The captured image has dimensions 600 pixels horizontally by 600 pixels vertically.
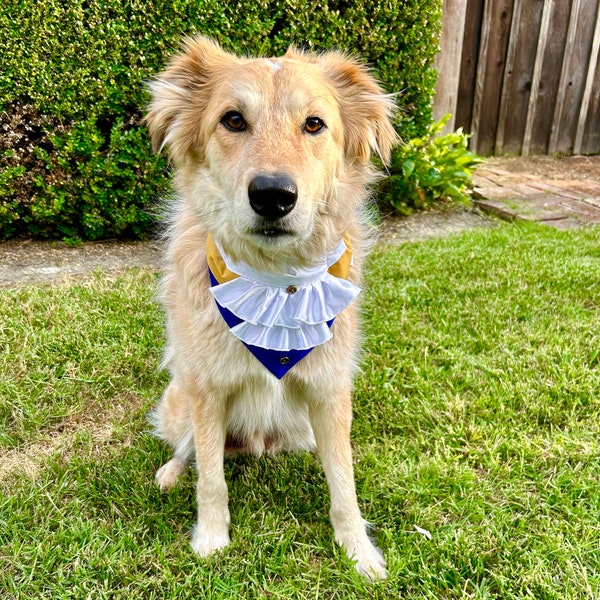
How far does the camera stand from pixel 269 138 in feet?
6.01

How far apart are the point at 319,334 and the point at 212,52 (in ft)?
4.15

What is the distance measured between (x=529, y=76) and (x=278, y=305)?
7193 millimetres

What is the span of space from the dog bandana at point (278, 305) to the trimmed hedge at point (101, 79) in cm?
278

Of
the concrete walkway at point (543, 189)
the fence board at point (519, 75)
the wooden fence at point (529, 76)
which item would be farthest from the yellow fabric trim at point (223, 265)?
the fence board at point (519, 75)

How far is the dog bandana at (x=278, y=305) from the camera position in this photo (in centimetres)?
196

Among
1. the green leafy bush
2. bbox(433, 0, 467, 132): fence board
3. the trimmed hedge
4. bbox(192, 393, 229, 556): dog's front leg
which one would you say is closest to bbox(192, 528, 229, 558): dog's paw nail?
bbox(192, 393, 229, 556): dog's front leg

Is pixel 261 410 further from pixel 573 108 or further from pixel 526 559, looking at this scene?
pixel 573 108

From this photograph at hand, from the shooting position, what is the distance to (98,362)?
3117 mm

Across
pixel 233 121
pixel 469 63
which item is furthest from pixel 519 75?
pixel 233 121

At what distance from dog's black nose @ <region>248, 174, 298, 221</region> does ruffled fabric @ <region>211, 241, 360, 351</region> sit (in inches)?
13.3

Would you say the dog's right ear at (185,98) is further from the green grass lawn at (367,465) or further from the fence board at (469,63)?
the fence board at (469,63)

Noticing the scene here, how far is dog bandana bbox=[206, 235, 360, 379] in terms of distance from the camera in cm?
196

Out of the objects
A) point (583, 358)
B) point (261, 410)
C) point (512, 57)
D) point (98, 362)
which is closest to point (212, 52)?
point (261, 410)

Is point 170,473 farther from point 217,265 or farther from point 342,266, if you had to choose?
point 342,266
